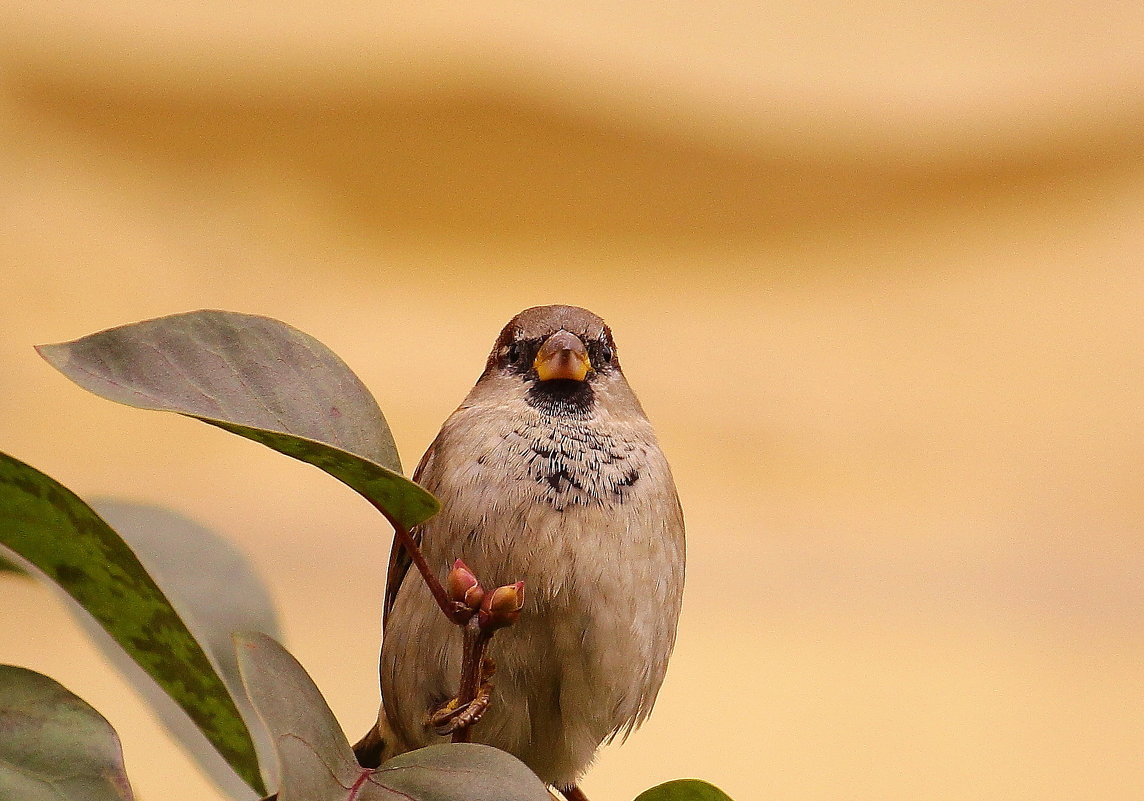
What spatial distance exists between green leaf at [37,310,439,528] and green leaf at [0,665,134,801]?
5.4 inches

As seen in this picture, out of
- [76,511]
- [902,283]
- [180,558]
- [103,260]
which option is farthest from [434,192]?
[76,511]

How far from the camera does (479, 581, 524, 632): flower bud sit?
0.49m

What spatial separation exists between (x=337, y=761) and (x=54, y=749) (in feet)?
0.38

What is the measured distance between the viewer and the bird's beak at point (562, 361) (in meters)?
0.77

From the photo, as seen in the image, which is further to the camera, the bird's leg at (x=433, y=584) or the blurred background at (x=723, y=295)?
the blurred background at (x=723, y=295)

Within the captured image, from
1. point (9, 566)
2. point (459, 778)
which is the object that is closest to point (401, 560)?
point (9, 566)

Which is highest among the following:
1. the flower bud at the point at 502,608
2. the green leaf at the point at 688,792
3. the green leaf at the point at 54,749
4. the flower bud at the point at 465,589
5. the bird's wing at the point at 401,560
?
the bird's wing at the point at 401,560

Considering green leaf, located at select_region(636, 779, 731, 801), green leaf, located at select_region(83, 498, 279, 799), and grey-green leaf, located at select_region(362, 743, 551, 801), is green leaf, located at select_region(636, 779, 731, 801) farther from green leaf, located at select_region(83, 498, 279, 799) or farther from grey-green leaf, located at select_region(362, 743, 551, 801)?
green leaf, located at select_region(83, 498, 279, 799)

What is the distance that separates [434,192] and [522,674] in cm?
117

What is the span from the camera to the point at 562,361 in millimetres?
769

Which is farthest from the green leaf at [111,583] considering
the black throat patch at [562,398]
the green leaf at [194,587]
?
the black throat patch at [562,398]

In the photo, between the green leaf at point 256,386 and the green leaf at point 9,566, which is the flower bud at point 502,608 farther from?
the green leaf at point 9,566

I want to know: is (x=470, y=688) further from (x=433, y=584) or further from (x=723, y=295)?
(x=723, y=295)

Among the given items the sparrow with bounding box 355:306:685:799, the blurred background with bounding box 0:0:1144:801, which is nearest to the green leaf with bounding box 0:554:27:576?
the sparrow with bounding box 355:306:685:799
